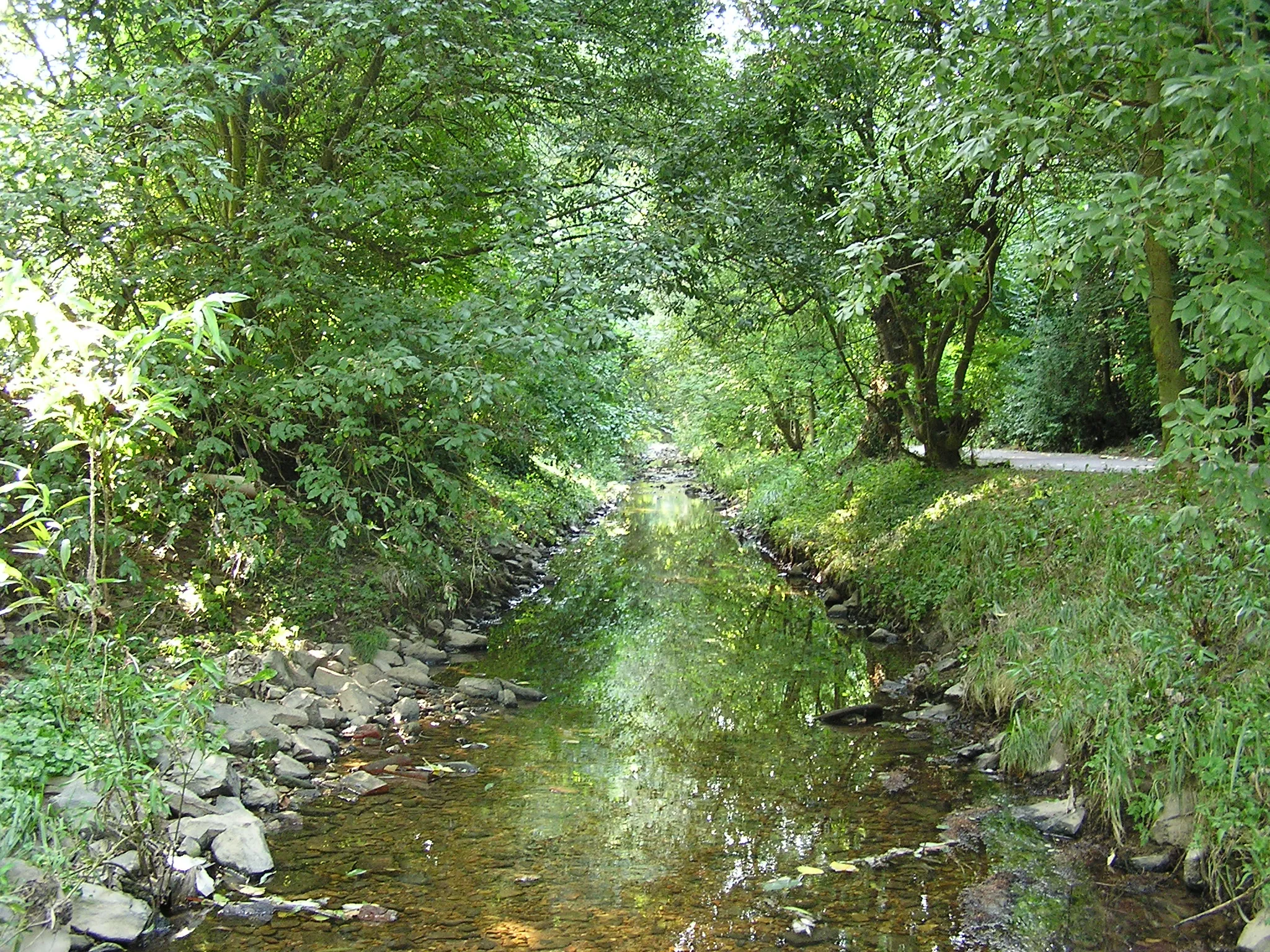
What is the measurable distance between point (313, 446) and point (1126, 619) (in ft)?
23.0

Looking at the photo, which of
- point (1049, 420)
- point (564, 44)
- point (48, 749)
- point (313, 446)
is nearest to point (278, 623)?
point (313, 446)

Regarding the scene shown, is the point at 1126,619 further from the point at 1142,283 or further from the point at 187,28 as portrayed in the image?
the point at 187,28

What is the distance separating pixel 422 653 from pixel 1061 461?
35.7ft

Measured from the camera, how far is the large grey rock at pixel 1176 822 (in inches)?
198

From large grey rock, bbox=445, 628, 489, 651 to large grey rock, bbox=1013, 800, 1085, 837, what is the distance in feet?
21.6

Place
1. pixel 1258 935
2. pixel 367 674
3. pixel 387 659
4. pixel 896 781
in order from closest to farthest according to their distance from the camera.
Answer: pixel 1258 935 → pixel 896 781 → pixel 367 674 → pixel 387 659

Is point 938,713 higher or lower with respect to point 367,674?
lower

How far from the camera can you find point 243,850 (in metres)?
5.09

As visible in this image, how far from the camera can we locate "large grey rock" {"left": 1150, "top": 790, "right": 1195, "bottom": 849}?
502 centimetres

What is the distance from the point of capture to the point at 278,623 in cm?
858

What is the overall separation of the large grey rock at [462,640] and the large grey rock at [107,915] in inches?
245

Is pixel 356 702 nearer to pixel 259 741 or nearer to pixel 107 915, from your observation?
pixel 259 741

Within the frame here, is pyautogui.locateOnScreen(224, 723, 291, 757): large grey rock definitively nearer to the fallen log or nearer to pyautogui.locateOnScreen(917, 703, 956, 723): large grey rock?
the fallen log

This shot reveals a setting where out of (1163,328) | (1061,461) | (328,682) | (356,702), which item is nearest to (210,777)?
(356,702)
